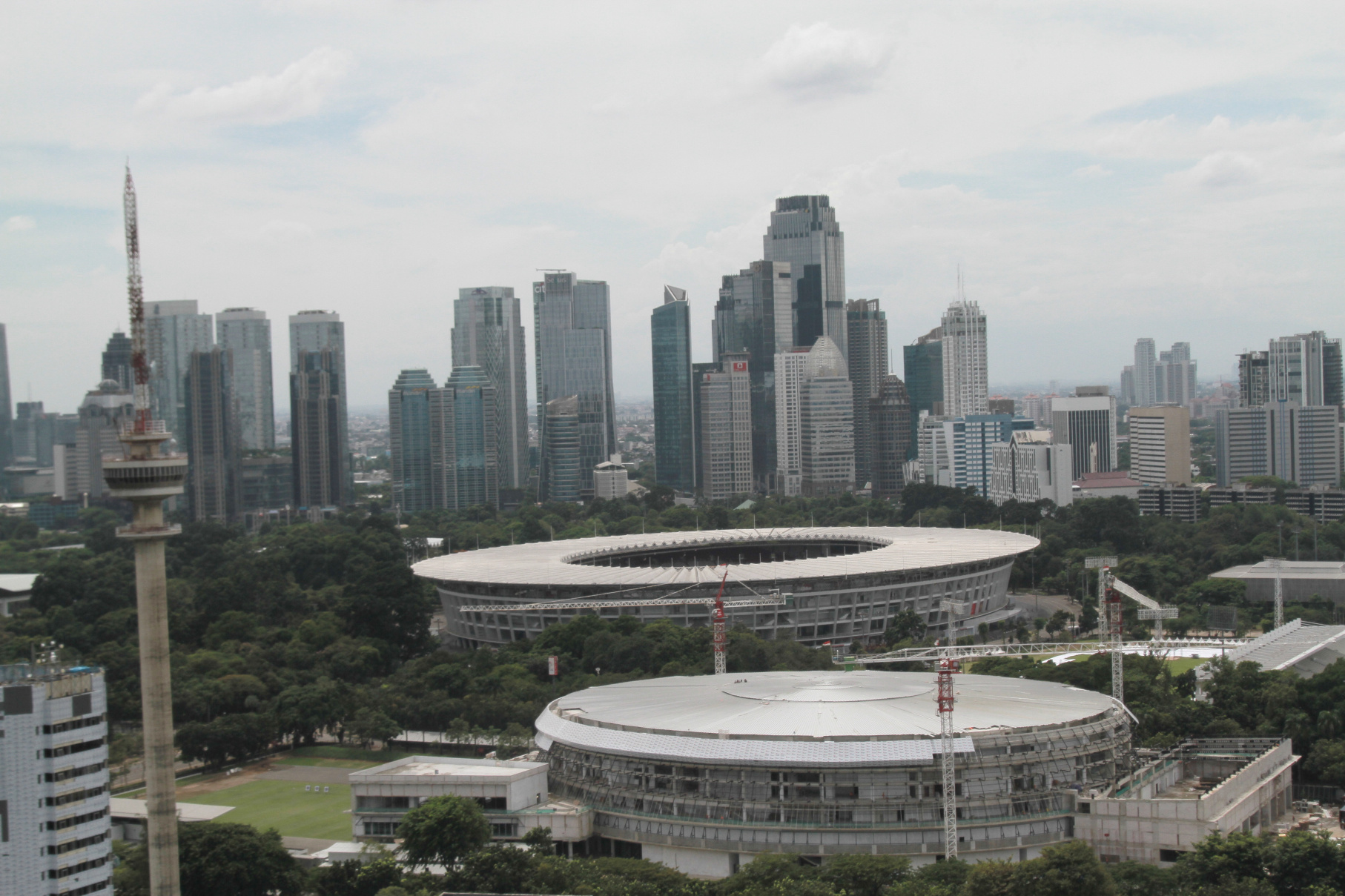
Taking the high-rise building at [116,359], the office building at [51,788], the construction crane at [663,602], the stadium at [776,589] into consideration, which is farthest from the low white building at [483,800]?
the high-rise building at [116,359]

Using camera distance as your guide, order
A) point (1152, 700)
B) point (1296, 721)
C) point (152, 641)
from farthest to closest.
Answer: point (1152, 700)
point (1296, 721)
point (152, 641)

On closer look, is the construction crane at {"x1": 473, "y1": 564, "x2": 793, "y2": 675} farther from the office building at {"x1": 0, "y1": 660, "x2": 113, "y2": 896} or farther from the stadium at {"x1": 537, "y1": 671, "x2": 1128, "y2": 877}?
the office building at {"x1": 0, "y1": 660, "x2": 113, "y2": 896}

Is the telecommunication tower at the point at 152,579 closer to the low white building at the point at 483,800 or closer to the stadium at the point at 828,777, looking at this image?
the low white building at the point at 483,800

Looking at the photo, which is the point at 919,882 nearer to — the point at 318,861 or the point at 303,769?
the point at 318,861

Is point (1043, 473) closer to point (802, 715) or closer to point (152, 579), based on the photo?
point (802, 715)

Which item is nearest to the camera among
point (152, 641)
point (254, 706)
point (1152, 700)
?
point (152, 641)

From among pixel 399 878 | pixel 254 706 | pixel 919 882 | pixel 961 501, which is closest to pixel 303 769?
pixel 254 706
